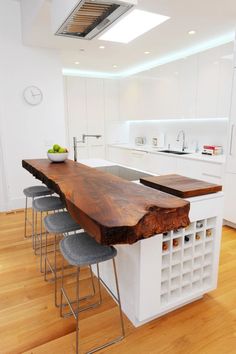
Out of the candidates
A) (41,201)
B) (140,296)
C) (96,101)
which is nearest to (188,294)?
(140,296)

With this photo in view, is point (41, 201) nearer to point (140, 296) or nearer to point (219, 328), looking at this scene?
point (140, 296)

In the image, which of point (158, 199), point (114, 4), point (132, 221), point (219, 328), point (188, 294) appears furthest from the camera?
point (188, 294)

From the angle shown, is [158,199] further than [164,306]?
No

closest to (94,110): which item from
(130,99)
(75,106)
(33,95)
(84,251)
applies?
(75,106)

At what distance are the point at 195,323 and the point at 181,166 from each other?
2.69 metres

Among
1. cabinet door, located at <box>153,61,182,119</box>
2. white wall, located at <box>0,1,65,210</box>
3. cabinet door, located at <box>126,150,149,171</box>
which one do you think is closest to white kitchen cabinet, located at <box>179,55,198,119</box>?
cabinet door, located at <box>153,61,182,119</box>

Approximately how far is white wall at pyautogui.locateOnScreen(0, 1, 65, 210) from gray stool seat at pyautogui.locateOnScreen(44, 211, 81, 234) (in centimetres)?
240

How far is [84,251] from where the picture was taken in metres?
1.56

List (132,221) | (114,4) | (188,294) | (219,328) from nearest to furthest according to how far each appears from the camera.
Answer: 1. (132,221)
2. (114,4)
3. (219,328)
4. (188,294)

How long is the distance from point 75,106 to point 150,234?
5.21 metres

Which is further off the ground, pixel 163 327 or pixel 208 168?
pixel 208 168

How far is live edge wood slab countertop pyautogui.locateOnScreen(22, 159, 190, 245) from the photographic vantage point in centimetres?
110

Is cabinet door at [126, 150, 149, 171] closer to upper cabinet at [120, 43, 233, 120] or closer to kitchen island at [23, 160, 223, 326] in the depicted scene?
upper cabinet at [120, 43, 233, 120]

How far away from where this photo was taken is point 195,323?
186cm
